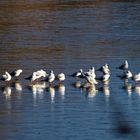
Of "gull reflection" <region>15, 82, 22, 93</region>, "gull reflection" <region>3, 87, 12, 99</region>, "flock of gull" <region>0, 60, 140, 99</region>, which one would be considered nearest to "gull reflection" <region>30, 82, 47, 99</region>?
"flock of gull" <region>0, 60, 140, 99</region>

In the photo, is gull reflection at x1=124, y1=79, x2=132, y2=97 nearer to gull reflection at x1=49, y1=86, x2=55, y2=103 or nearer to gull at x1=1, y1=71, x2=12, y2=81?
gull reflection at x1=49, y1=86, x2=55, y2=103

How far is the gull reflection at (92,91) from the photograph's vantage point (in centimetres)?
1251

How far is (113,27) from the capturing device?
24062 mm

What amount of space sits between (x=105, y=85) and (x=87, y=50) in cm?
519

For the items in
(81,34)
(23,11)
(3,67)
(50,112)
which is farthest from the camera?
(23,11)

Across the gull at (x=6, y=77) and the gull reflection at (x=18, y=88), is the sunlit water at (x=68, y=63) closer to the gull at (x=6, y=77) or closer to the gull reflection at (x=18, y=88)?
the gull reflection at (x=18, y=88)

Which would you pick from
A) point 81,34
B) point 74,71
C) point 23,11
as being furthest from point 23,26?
point 74,71

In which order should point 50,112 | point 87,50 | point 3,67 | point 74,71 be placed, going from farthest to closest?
1. point 87,50
2. point 3,67
3. point 74,71
4. point 50,112

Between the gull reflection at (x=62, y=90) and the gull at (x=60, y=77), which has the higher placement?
the gull at (x=60, y=77)

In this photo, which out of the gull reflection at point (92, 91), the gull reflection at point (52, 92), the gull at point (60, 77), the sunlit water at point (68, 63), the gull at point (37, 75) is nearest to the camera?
the sunlit water at point (68, 63)

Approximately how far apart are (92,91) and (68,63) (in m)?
3.26

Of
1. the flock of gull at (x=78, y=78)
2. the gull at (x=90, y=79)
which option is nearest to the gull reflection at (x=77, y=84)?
the flock of gull at (x=78, y=78)

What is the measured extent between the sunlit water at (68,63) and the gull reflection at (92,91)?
41 millimetres

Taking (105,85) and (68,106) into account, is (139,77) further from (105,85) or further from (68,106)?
(68,106)
